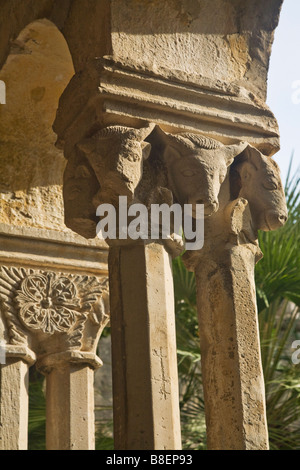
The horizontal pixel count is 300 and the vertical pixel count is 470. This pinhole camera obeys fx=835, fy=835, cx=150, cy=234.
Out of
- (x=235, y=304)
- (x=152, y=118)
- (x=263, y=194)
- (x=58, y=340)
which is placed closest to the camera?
(x=235, y=304)

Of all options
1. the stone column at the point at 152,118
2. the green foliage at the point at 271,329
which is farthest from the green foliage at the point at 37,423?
the stone column at the point at 152,118

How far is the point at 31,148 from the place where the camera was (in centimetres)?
515

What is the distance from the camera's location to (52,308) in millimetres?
4895

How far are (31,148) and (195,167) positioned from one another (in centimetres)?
203

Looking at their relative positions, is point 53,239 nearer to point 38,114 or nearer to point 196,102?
point 38,114

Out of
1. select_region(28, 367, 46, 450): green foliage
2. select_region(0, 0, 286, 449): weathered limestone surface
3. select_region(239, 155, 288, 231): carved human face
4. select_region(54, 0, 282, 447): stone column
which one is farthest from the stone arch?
select_region(28, 367, 46, 450): green foliage

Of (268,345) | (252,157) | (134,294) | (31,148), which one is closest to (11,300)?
(31,148)

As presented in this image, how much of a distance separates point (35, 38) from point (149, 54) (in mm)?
1241

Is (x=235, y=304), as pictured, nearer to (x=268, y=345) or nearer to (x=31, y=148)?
(x=31, y=148)

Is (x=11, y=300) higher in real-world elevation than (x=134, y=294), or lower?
higher

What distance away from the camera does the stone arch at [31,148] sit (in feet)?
16.2

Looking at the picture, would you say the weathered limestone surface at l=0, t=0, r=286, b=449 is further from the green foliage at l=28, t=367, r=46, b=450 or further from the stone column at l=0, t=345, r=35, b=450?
the green foliage at l=28, t=367, r=46, b=450

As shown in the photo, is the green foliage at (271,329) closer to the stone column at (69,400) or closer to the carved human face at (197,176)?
the stone column at (69,400)
